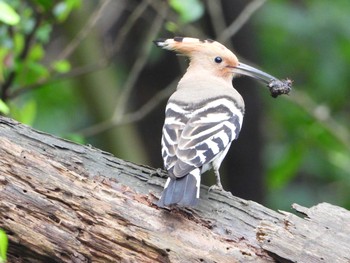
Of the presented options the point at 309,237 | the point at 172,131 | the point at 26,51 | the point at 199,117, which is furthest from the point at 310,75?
the point at 309,237

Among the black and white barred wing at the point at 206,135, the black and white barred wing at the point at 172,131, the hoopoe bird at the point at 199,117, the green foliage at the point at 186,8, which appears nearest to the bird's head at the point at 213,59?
the hoopoe bird at the point at 199,117

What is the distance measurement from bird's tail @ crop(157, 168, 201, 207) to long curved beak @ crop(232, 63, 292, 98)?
134cm

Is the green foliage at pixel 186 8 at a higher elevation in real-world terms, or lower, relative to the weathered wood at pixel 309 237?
higher

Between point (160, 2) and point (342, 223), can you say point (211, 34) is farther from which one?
point (342, 223)

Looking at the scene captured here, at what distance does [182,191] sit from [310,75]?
4842 millimetres

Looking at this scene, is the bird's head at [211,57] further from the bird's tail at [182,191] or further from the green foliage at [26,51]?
the bird's tail at [182,191]

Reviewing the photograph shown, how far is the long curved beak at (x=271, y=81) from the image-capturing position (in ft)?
17.7

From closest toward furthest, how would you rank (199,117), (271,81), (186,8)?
1. (199,117)
2. (271,81)
3. (186,8)

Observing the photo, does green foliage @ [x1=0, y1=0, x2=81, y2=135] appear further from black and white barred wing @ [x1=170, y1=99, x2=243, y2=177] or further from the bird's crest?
black and white barred wing @ [x1=170, y1=99, x2=243, y2=177]

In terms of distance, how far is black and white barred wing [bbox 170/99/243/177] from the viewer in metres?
4.26

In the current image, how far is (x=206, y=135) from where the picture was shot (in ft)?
14.7

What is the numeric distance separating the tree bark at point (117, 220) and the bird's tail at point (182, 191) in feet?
0.23

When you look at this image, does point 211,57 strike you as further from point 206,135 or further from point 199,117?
point 206,135

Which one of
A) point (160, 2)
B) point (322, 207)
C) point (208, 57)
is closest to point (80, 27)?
point (160, 2)
